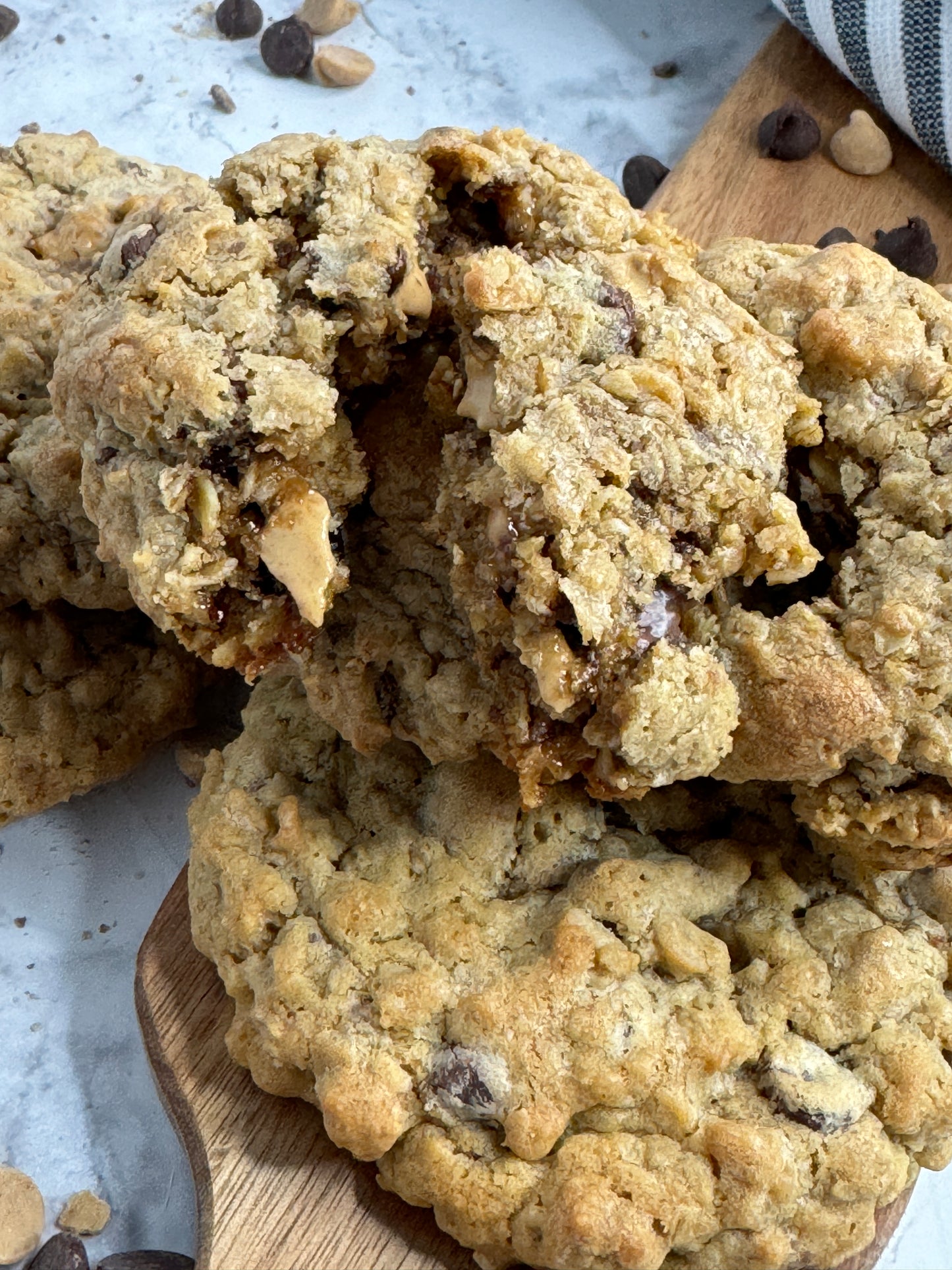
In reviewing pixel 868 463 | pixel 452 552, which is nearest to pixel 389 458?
pixel 452 552

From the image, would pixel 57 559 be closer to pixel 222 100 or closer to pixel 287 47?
pixel 222 100

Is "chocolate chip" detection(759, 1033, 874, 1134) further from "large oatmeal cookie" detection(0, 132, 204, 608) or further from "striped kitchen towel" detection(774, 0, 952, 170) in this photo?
"striped kitchen towel" detection(774, 0, 952, 170)

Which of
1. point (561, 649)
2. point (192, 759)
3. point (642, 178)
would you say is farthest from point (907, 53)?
point (192, 759)

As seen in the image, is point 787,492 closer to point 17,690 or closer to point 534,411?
point 534,411

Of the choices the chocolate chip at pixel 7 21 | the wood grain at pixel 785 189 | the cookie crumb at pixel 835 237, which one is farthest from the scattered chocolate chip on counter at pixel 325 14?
the cookie crumb at pixel 835 237

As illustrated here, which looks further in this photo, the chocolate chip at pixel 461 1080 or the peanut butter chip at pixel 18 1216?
the peanut butter chip at pixel 18 1216

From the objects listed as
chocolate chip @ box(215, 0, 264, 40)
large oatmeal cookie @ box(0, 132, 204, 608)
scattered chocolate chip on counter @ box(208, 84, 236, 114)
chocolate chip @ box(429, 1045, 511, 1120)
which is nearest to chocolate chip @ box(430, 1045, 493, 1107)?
chocolate chip @ box(429, 1045, 511, 1120)

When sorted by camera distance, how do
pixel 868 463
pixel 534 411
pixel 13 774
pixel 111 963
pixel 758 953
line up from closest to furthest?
pixel 534 411, pixel 868 463, pixel 758 953, pixel 13 774, pixel 111 963

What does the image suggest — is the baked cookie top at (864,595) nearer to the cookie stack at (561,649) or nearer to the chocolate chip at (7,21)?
the cookie stack at (561,649)
